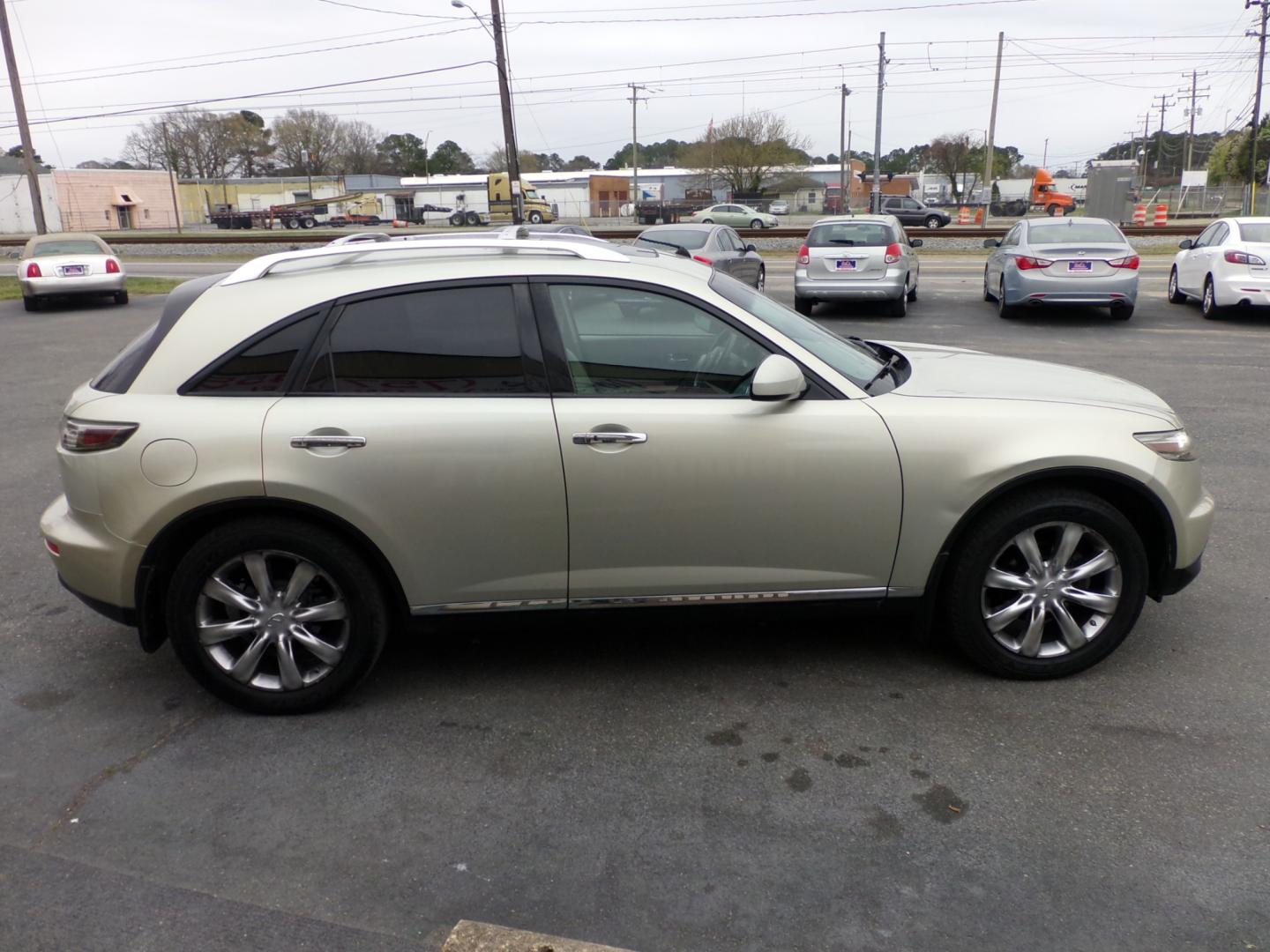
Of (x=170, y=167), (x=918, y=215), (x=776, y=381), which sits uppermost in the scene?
(x=170, y=167)

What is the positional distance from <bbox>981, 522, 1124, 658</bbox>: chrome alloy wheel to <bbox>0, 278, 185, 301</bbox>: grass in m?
22.2

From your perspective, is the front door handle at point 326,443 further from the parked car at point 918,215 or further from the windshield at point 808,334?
the parked car at point 918,215

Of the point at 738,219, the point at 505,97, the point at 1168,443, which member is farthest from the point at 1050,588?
the point at 738,219

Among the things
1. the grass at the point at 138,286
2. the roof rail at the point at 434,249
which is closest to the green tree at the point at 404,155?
the grass at the point at 138,286

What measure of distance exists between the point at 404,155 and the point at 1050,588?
126279mm

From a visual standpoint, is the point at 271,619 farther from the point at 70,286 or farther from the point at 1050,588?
the point at 70,286

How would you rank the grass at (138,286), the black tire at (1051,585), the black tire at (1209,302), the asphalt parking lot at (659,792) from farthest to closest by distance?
the grass at (138,286)
the black tire at (1209,302)
the black tire at (1051,585)
the asphalt parking lot at (659,792)

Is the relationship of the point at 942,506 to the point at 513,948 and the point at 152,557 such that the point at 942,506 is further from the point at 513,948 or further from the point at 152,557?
the point at 152,557

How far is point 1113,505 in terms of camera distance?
409cm

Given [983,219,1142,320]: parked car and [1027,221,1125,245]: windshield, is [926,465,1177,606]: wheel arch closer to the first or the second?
[983,219,1142,320]: parked car

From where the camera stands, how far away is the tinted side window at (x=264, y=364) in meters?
3.84

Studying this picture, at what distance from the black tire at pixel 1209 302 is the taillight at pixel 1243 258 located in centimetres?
45

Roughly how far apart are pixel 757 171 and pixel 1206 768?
7410 cm

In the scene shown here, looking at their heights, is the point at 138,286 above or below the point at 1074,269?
below
